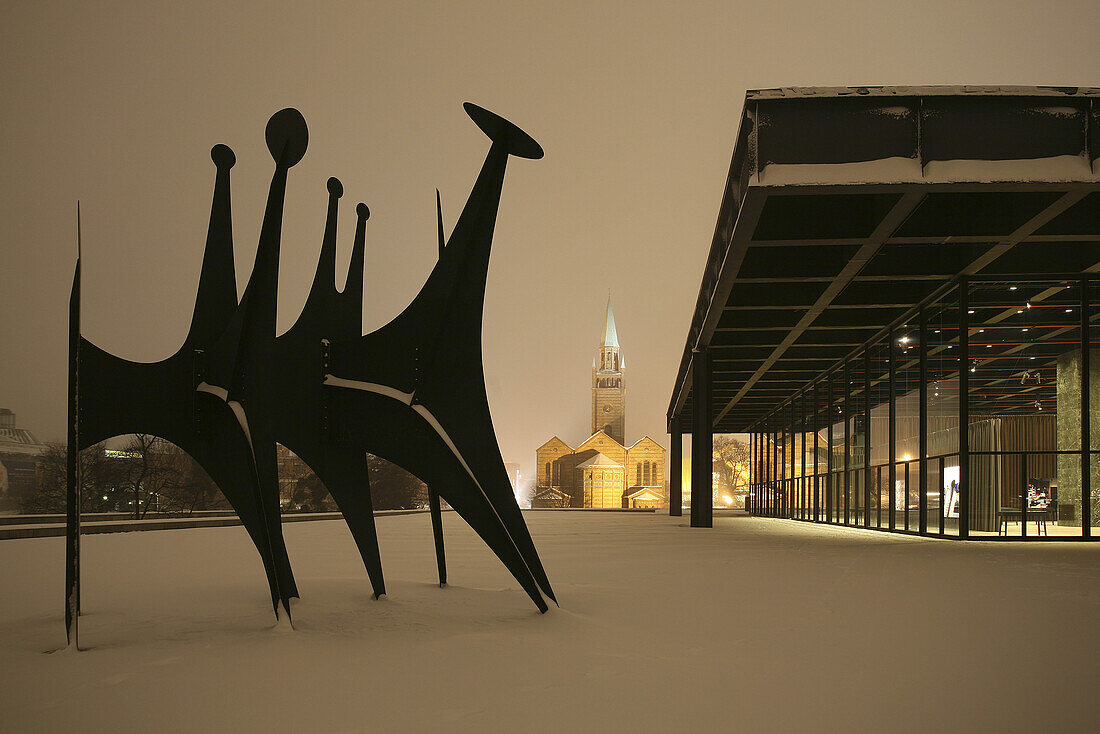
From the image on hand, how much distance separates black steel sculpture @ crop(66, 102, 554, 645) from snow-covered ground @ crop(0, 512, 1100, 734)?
0.87 m

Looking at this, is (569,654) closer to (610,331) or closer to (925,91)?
(925,91)

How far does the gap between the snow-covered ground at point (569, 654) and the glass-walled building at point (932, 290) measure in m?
4.85

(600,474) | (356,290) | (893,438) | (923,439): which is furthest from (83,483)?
(600,474)

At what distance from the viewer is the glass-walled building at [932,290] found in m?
10.5

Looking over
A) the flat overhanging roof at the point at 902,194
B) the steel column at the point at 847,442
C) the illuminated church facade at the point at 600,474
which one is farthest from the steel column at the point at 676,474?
the illuminated church facade at the point at 600,474

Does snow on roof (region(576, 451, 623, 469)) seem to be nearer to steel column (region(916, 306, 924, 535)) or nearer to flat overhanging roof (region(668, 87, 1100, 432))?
steel column (region(916, 306, 924, 535))

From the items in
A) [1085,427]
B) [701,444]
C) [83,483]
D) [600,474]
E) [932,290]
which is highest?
[932,290]

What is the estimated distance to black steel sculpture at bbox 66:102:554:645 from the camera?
6094mm

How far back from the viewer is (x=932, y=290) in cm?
1656

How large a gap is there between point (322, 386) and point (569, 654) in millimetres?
2877

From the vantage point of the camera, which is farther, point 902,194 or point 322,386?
point 902,194

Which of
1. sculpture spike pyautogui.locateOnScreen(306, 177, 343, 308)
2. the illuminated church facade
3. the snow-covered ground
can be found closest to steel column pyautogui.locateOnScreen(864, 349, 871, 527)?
the snow-covered ground

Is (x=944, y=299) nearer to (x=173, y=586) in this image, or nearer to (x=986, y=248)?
(x=986, y=248)

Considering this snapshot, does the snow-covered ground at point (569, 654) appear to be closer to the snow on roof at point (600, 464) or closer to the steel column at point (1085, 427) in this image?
the steel column at point (1085, 427)
